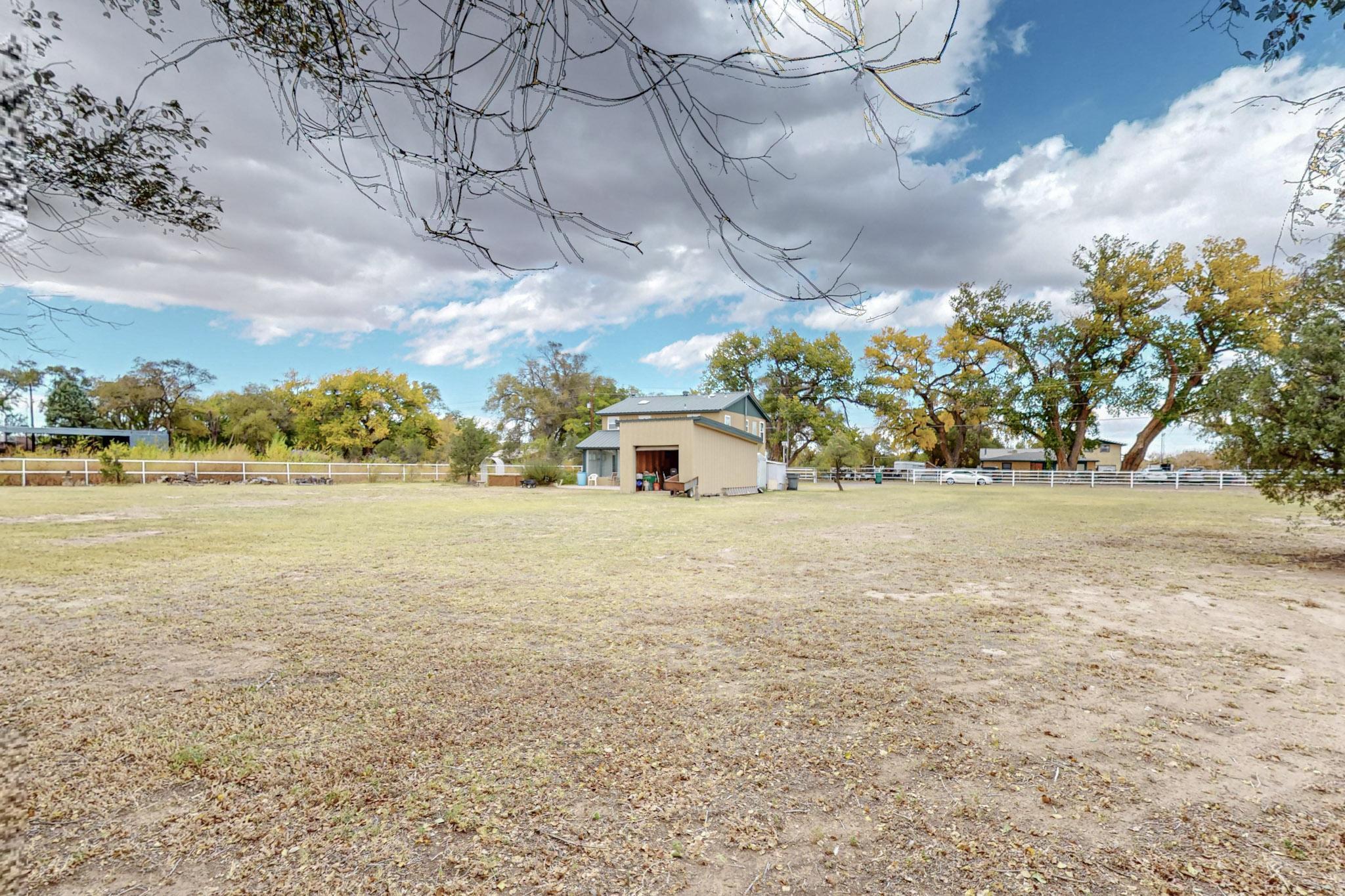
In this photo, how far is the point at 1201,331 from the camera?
33.1 m

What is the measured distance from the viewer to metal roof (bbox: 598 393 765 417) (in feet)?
111

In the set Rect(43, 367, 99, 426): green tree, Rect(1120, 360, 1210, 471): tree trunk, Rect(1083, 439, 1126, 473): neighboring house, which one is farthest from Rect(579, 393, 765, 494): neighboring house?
Rect(1083, 439, 1126, 473): neighboring house

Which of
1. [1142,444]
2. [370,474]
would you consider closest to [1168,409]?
[1142,444]

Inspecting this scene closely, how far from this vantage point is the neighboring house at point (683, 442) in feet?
75.4

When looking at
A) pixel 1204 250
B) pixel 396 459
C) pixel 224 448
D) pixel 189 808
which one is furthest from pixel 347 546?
pixel 1204 250

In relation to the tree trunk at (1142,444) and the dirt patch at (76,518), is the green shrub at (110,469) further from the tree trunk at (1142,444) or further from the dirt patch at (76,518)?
the tree trunk at (1142,444)

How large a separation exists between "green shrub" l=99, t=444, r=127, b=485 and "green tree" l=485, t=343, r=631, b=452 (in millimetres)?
28390

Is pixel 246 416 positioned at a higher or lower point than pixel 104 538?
higher

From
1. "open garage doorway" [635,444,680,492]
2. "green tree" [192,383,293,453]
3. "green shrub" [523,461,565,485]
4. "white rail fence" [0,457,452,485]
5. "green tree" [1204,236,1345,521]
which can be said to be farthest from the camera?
"green tree" [192,383,293,453]

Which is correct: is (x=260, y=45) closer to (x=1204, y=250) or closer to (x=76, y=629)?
(x=76, y=629)

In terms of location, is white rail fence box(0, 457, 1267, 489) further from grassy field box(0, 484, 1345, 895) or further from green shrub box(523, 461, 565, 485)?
grassy field box(0, 484, 1345, 895)

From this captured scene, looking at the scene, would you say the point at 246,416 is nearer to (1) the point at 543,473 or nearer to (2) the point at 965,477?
(1) the point at 543,473

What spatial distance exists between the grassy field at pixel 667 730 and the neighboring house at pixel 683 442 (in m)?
15.8

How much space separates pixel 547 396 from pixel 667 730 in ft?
163
